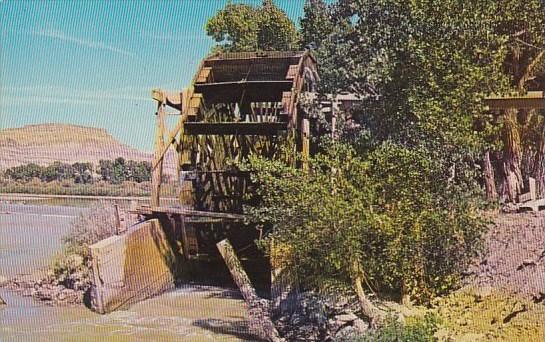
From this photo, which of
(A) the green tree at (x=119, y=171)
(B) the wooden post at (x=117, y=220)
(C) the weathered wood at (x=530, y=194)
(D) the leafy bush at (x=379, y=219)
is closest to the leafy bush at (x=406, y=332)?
(D) the leafy bush at (x=379, y=219)

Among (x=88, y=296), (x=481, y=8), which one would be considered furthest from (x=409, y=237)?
(x=88, y=296)

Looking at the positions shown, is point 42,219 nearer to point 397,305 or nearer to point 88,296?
point 88,296

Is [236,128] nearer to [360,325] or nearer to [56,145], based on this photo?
[56,145]

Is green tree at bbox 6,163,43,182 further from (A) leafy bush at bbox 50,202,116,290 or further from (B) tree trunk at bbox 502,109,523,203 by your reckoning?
A: (B) tree trunk at bbox 502,109,523,203

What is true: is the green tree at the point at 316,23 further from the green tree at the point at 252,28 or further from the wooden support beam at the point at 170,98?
the wooden support beam at the point at 170,98

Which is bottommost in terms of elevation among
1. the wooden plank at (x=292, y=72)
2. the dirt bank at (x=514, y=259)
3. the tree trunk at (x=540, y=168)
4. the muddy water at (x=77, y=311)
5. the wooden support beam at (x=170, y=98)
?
the muddy water at (x=77, y=311)
